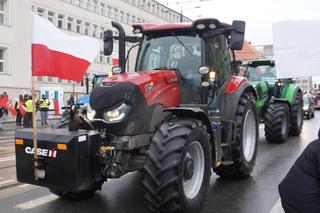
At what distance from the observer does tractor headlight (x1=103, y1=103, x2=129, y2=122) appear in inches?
215

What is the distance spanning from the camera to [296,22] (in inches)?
Result: 160

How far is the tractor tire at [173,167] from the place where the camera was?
4973 millimetres

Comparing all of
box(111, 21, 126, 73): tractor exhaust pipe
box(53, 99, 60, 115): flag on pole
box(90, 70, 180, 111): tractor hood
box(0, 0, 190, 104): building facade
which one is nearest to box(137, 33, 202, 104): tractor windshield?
box(111, 21, 126, 73): tractor exhaust pipe

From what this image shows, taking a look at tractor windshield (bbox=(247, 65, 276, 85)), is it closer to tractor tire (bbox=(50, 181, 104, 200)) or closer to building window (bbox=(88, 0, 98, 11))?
tractor tire (bbox=(50, 181, 104, 200))

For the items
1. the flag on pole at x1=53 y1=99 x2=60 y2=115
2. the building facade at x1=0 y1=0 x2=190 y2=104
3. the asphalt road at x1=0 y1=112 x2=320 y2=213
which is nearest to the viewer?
the asphalt road at x1=0 y1=112 x2=320 y2=213

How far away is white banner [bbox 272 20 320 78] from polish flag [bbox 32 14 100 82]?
9.98 ft

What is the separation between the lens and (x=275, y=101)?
12750mm

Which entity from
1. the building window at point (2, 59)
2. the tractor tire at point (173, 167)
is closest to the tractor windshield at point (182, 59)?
the tractor tire at point (173, 167)

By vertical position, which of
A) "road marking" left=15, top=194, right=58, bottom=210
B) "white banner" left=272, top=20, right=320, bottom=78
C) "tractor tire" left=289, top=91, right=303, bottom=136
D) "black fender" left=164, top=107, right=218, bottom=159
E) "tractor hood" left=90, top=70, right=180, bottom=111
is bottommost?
"road marking" left=15, top=194, right=58, bottom=210

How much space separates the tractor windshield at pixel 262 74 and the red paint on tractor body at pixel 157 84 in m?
8.04

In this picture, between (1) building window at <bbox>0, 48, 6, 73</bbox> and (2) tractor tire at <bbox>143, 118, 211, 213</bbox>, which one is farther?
(1) building window at <bbox>0, 48, 6, 73</bbox>

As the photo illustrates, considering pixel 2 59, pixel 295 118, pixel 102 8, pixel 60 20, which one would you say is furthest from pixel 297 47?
pixel 102 8

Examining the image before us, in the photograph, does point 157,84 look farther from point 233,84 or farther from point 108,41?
point 233,84

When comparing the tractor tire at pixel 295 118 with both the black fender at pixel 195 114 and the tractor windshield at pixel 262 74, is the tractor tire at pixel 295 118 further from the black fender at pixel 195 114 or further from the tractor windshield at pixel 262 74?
the black fender at pixel 195 114
